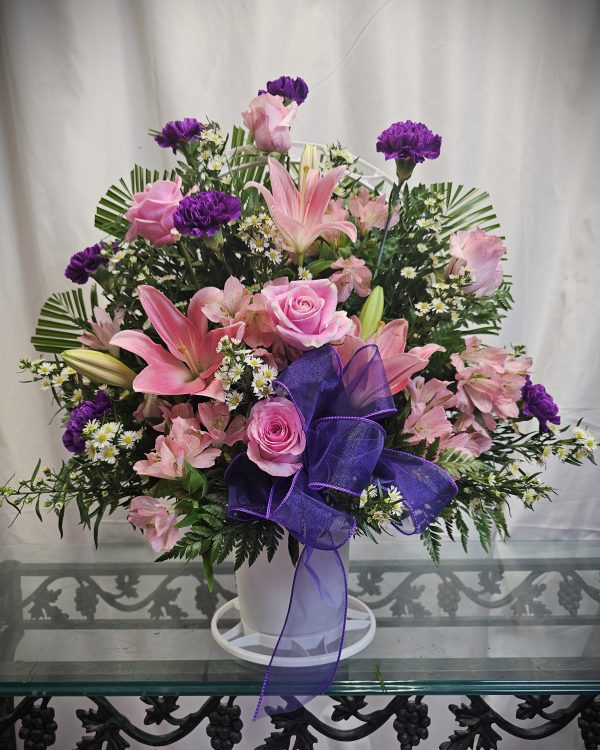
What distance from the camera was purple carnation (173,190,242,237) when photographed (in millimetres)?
696

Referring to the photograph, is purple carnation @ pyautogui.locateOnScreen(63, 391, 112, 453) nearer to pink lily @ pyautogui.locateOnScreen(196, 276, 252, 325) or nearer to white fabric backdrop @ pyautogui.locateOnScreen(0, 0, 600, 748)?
pink lily @ pyautogui.locateOnScreen(196, 276, 252, 325)

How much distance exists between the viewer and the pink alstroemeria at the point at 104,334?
80 centimetres

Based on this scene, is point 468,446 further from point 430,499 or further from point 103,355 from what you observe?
point 103,355

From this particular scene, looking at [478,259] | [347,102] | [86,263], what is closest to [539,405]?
→ [478,259]

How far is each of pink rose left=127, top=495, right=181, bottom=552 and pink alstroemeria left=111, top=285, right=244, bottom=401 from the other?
0.10 metres

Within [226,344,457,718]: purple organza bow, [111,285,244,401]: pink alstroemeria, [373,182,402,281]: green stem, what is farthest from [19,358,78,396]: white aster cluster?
[373,182,402,281]: green stem

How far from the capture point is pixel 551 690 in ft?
2.50

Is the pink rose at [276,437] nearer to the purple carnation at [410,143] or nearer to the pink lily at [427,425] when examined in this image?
the pink lily at [427,425]

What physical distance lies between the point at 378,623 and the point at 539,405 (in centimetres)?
32

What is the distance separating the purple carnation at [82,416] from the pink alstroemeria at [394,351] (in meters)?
0.24

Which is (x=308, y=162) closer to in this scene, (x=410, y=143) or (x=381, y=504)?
(x=410, y=143)

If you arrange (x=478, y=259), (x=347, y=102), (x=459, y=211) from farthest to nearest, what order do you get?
(x=347, y=102), (x=459, y=211), (x=478, y=259)

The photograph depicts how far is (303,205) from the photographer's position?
2.48ft

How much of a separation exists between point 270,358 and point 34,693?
0.40 meters
